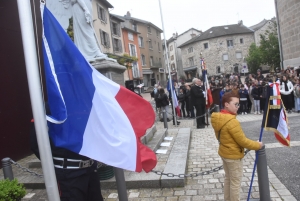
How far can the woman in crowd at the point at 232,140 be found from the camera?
323 centimetres

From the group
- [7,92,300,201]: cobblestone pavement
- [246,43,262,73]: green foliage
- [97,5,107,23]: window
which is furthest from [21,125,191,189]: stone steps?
[246,43,262,73]: green foliage

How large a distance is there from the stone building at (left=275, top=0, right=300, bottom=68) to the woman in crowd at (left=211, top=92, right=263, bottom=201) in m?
16.3

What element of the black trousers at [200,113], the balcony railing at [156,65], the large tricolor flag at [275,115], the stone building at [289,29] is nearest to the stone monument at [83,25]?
the large tricolor flag at [275,115]

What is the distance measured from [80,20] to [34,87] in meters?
4.41

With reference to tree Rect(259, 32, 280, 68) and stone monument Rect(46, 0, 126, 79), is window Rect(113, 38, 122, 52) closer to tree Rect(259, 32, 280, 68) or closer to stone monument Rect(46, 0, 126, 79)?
tree Rect(259, 32, 280, 68)

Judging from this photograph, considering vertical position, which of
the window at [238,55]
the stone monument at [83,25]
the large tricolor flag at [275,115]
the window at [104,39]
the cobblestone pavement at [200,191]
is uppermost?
the window at [104,39]

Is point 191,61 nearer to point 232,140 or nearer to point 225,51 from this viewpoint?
point 225,51

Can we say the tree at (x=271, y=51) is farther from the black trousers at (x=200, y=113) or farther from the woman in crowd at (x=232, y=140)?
the woman in crowd at (x=232, y=140)

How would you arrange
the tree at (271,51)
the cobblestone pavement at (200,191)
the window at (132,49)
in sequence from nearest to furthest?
the cobblestone pavement at (200,191) → the tree at (271,51) → the window at (132,49)

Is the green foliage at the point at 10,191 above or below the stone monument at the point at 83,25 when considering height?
below

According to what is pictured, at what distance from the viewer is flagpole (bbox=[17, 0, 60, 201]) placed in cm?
190

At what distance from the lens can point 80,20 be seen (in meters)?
5.86

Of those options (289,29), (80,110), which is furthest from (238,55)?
(80,110)

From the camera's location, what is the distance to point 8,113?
6.85 metres
